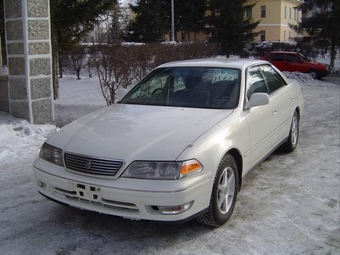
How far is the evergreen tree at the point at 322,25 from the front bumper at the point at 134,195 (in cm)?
2083

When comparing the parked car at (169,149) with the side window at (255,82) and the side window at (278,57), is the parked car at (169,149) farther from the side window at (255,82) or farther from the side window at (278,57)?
the side window at (278,57)

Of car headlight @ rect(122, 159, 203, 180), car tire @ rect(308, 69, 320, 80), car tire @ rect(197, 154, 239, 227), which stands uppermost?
car tire @ rect(308, 69, 320, 80)

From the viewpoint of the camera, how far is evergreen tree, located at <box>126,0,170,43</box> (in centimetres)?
3331

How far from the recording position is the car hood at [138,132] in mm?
3311

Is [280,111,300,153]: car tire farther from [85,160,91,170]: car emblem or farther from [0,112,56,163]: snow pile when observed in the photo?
[0,112,56,163]: snow pile

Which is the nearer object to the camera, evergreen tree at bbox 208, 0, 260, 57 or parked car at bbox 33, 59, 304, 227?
parked car at bbox 33, 59, 304, 227

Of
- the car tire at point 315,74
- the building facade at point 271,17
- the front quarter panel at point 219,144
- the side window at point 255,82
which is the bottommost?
the front quarter panel at point 219,144

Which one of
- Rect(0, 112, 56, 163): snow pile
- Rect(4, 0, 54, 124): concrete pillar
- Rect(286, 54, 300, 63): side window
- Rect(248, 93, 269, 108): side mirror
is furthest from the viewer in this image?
Rect(286, 54, 300, 63): side window

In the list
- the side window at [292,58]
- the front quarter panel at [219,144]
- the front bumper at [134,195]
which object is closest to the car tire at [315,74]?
the side window at [292,58]

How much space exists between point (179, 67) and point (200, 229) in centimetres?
217

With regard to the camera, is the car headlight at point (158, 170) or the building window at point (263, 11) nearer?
the car headlight at point (158, 170)

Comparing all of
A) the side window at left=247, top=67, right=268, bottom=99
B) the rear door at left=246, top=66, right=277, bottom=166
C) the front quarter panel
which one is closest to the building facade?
the side window at left=247, top=67, right=268, bottom=99

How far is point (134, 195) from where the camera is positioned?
3.14 m

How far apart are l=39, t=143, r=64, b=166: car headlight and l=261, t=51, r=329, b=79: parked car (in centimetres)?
1817
